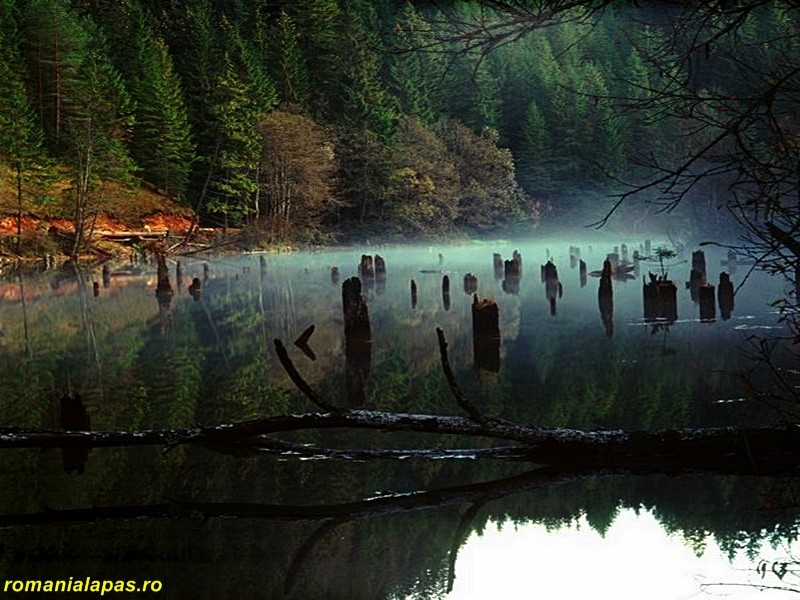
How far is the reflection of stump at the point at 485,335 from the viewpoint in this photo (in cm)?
1794

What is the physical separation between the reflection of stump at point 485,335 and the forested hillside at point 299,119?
114 feet

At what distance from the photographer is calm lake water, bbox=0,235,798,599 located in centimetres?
683

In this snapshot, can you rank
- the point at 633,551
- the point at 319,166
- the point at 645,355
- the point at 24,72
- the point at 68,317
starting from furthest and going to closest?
the point at 319,166, the point at 24,72, the point at 68,317, the point at 645,355, the point at 633,551

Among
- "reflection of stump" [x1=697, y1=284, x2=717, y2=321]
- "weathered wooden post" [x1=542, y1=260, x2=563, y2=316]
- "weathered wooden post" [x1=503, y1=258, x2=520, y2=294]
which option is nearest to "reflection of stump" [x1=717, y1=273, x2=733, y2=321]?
"reflection of stump" [x1=697, y1=284, x2=717, y2=321]

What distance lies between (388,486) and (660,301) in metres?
17.2

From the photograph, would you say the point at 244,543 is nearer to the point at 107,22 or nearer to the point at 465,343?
the point at 465,343

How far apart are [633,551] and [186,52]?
7227cm

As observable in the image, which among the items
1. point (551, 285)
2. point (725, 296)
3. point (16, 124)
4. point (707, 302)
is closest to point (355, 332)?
point (707, 302)

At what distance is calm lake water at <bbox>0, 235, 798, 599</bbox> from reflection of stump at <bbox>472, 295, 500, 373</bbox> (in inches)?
12.8

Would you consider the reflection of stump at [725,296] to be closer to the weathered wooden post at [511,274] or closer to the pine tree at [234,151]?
the weathered wooden post at [511,274]

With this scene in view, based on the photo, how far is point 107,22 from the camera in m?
71.9

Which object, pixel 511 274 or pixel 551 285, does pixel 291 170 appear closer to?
pixel 511 274

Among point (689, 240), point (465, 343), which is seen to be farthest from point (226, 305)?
point (689, 240)

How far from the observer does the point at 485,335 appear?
18.8 metres
